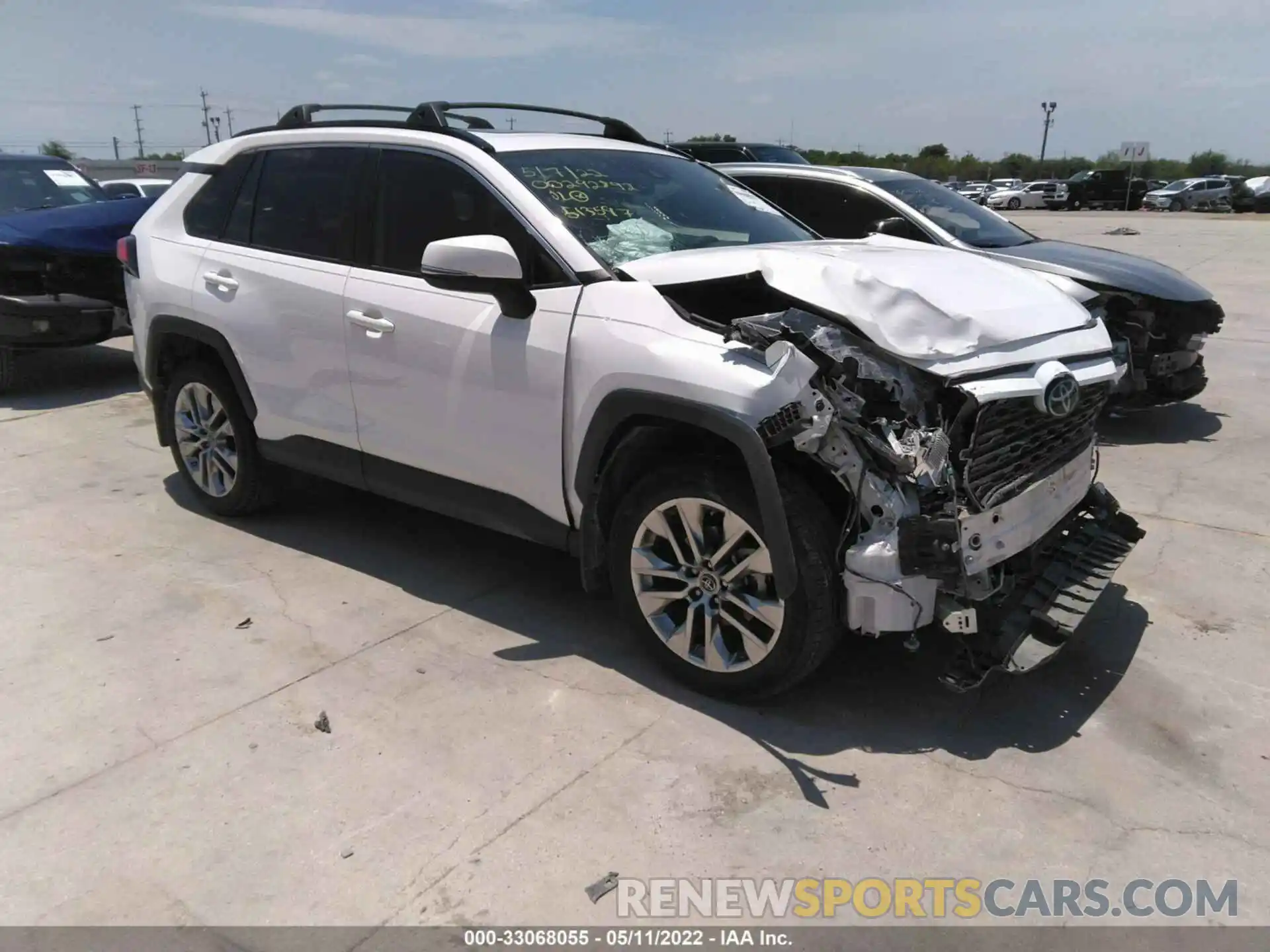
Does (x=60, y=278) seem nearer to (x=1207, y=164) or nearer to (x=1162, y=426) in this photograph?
(x=1162, y=426)

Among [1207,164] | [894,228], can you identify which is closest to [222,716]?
[894,228]

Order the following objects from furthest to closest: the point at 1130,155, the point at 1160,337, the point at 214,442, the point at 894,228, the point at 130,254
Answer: the point at 1130,155 → the point at 1160,337 → the point at 894,228 → the point at 130,254 → the point at 214,442

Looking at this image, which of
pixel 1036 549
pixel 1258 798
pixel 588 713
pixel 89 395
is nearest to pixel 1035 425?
pixel 1036 549

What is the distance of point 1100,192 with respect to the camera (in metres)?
43.2

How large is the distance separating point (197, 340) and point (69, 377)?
510 cm

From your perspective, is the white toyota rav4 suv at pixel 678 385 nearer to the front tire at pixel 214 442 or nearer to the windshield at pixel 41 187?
the front tire at pixel 214 442

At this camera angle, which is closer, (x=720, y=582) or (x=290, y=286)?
(x=720, y=582)

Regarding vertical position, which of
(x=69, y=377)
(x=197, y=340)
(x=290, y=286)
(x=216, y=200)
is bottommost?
(x=69, y=377)

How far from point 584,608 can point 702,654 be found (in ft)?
3.04

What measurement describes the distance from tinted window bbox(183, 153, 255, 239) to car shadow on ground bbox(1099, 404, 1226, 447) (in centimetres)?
560

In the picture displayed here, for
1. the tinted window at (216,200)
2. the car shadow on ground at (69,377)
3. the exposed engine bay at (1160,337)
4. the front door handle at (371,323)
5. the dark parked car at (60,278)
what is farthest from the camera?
the car shadow on ground at (69,377)

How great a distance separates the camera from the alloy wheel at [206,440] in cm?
505

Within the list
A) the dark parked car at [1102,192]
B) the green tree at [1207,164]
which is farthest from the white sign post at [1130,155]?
the green tree at [1207,164]

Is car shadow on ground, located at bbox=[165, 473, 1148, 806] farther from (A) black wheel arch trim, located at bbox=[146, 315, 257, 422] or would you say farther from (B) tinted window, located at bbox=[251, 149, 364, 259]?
(B) tinted window, located at bbox=[251, 149, 364, 259]
